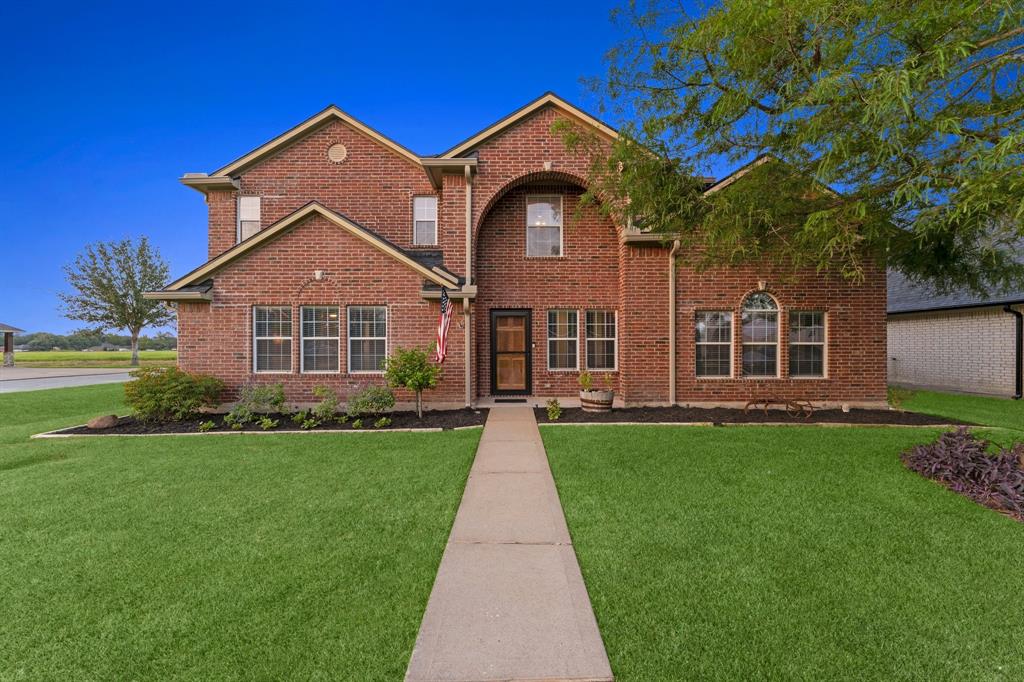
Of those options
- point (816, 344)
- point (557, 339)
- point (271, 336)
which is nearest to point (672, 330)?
point (557, 339)

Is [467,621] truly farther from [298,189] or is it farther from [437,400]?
[298,189]

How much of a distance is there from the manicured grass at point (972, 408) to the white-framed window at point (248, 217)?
17.5m

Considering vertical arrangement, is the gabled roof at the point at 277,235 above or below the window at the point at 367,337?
above

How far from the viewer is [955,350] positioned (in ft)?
48.1

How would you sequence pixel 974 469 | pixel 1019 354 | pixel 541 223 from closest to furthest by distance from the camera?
pixel 974 469 < pixel 541 223 < pixel 1019 354

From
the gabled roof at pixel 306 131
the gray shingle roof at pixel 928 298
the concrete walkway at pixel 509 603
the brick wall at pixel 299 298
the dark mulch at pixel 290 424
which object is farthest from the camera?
the gray shingle roof at pixel 928 298

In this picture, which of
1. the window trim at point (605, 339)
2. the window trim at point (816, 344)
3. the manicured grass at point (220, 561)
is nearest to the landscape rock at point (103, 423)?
the manicured grass at point (220, 561)

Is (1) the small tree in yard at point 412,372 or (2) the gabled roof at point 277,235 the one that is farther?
(2) the gabled roof at point 277,235

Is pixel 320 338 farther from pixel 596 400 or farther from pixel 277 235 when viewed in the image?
pixel 596 400

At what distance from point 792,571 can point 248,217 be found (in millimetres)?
13886

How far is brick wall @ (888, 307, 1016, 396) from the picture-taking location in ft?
43.2

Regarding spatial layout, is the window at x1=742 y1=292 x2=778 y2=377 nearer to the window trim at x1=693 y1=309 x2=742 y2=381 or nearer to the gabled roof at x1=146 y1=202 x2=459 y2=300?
the window trim at x1=693 y1=309 x2=742 y2=381

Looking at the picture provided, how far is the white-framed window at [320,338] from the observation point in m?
10.3

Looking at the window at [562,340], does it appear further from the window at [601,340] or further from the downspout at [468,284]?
the downspout at [468,284]
